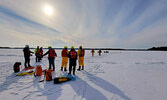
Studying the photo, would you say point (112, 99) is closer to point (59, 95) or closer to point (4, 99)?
point (59, 95)

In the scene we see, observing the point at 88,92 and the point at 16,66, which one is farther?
the point at 16,66

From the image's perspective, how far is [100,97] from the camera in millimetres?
2574

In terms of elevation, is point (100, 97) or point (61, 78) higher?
point (61, 78)

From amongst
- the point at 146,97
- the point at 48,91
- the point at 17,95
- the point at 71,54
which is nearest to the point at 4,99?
the point at 17,95

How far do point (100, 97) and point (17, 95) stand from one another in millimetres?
3016

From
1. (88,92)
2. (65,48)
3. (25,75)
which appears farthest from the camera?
(65,48)

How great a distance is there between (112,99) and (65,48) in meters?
4.49

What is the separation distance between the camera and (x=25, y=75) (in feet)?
15.2

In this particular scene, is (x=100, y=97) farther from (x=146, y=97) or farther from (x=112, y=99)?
(x=146, y=97)

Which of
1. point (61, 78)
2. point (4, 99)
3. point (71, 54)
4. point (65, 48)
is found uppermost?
point (65, 48)

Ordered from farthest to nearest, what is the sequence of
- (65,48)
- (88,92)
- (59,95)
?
A: (65,48) → (88,92) → (59,95)

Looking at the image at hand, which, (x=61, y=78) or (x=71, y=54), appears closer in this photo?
(x=61, y=78)

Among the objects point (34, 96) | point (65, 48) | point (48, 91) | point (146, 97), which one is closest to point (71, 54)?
point (65, 48)

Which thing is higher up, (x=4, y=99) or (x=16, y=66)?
(x=16, y=66)
